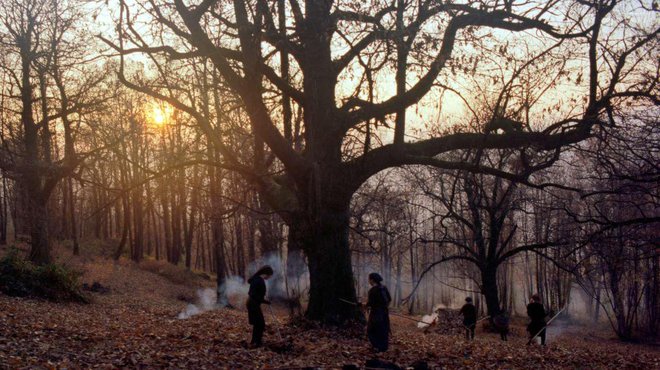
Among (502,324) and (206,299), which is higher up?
(206,299)

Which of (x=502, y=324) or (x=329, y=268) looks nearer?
(x=329, y=268)

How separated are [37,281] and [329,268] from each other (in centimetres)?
1001

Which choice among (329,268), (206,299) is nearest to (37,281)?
(329,268)

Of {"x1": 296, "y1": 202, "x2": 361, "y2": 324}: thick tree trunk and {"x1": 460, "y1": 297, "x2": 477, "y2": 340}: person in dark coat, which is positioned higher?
{"x1": 296, "y1": 202, "x2": 361, "y2": 324}: thick tree trunk

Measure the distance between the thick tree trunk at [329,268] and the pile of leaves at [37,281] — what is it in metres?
9.15

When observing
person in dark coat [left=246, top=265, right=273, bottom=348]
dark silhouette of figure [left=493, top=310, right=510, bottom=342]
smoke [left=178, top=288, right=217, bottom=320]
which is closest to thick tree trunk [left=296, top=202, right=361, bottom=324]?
person in dark coat [left=246, top=265, right=273, bottom=348]

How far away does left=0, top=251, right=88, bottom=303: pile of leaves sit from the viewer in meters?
17.6

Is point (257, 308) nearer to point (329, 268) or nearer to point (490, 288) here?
point (329, 268)

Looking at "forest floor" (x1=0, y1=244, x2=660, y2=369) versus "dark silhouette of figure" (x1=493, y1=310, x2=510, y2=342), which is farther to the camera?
"dark silhouette of figure" (x1=493, y1=310, x2=510, y2=342)

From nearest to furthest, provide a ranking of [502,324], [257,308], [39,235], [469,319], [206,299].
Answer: [257,308]
[469,319]
[39,235]
[502,324]
[206,299]

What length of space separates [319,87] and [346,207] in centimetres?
301

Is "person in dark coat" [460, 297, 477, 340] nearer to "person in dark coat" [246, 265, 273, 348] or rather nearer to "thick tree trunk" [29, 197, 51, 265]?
"person in dark coat" [246, 265, 273, 348]

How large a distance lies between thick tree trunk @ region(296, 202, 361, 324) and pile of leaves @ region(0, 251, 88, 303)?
Answer: 915 centimetres

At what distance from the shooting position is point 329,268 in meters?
14.0
